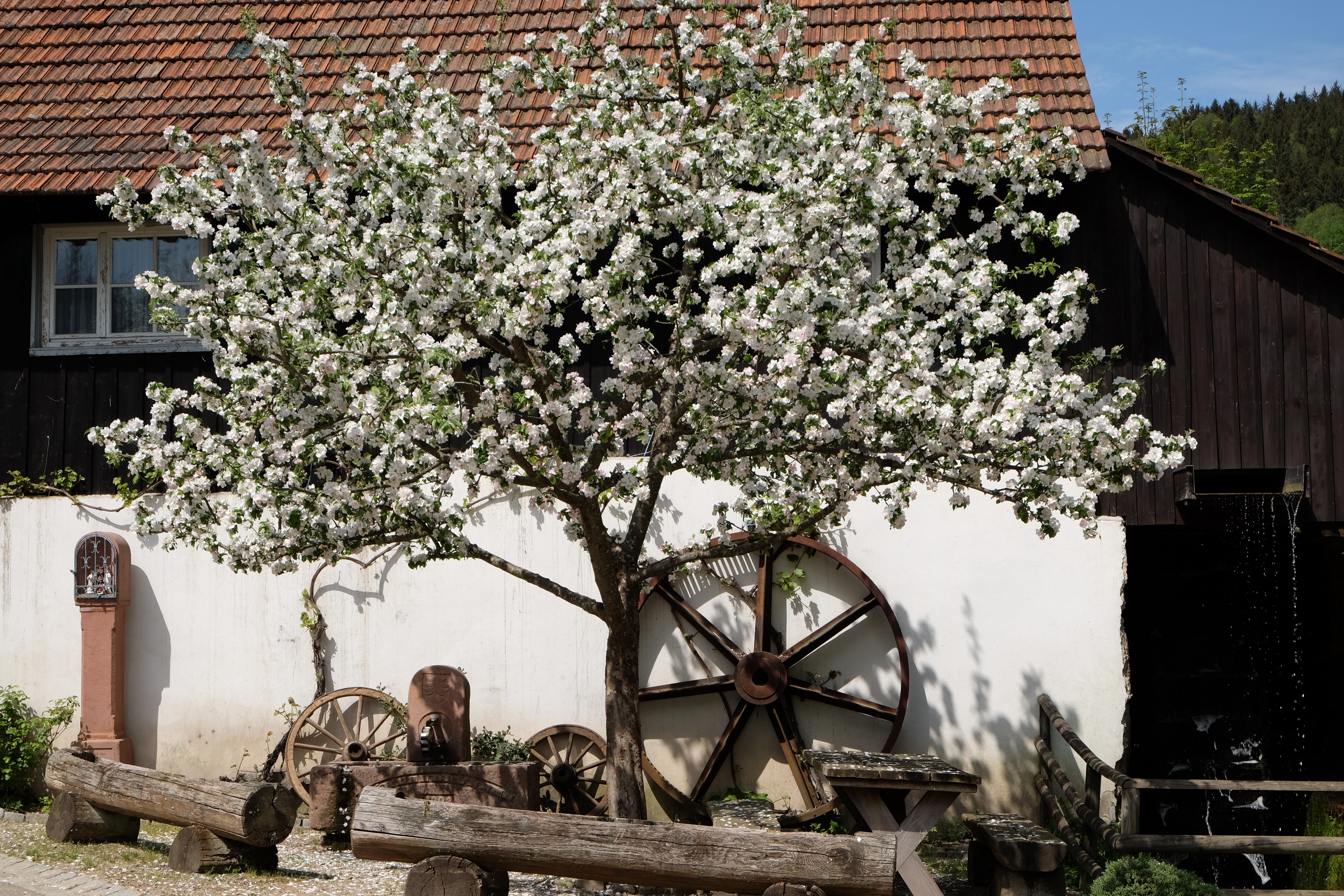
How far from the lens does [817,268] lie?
6.10 meters

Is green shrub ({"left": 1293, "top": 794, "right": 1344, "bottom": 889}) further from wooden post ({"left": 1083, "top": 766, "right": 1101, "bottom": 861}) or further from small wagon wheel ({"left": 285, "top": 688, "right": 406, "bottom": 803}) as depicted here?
small wagon wheel ({"left": 285, "top": 688, "right": 406, "bottom": 803})

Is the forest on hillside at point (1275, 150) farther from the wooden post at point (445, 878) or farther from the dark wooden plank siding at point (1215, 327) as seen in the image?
the wooden post at point (445, 878)

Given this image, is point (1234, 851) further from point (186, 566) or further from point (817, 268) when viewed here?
point (186, 566)

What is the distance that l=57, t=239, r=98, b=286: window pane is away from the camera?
984 cm

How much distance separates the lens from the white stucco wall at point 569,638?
8.83 meters

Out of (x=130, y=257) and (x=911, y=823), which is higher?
(x=130, y=257)

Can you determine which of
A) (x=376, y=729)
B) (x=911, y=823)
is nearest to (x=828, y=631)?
(x=911, y=823)

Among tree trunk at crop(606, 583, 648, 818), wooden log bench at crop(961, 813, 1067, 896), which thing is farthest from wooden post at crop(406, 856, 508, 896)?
wooden log bench at crop(961, 813, 1067, 896)

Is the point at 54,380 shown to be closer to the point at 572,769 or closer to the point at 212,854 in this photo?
the point at 212,854

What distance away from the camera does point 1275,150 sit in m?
34.0

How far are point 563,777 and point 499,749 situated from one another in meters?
0.62

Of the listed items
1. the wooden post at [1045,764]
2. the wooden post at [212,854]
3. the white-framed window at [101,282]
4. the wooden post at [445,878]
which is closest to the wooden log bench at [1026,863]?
the wooden post at [1045,764]

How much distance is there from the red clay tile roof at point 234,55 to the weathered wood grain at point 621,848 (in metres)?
5.33

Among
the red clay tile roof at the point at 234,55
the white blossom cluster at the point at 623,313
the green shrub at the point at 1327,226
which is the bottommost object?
the white blossom cluster at the point at 623,313
